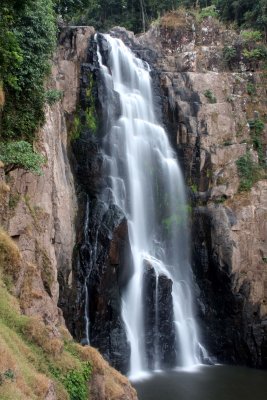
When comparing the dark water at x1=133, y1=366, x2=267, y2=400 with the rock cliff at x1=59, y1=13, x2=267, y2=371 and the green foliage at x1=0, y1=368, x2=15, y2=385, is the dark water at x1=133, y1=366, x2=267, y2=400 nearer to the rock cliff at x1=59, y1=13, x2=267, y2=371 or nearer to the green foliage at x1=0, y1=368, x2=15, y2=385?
the rock cliff at x1=59, y1=13, x2=267, y2=371

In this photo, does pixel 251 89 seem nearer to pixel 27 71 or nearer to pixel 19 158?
pixel 27 71

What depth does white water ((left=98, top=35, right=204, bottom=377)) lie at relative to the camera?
22.2m

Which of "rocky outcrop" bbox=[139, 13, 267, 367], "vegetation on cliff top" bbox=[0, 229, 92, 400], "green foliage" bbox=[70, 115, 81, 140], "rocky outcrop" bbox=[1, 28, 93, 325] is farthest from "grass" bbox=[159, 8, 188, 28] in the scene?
"vegetation on cliff top" bbox=[0, 229, 92, 400]

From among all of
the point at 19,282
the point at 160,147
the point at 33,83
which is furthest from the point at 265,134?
the point at 19,282

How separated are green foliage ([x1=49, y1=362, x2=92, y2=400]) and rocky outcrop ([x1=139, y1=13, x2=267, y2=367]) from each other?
1507 centimetres

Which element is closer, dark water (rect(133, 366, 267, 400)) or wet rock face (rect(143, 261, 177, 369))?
dark water (rect(133, 366, 267, 400))

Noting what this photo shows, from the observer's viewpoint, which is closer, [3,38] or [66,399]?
[66,399]

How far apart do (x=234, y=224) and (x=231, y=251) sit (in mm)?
1599

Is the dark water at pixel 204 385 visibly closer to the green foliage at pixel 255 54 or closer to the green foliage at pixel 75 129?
the green foliage at pixel 75 129

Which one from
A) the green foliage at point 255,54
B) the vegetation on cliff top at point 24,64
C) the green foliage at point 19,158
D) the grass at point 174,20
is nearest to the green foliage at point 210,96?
the green foliage at point 255,54

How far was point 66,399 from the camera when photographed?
9.32 m

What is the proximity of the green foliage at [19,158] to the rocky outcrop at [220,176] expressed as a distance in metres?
14.5

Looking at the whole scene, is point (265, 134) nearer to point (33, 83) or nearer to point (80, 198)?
point (80, 198)

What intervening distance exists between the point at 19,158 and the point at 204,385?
1193cm
